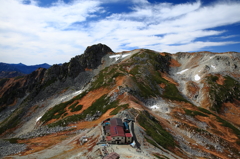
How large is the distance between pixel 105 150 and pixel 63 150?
39.0 ft

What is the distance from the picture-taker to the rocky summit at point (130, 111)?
3488 cm

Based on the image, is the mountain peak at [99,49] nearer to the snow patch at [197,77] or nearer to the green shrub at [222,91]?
the snow patch at [197,77]

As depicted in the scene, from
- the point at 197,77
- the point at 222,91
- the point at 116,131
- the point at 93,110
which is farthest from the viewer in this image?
the point at 197,77

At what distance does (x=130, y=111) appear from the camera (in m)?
49.8

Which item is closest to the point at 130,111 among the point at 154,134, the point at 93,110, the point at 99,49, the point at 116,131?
the point at 154,134

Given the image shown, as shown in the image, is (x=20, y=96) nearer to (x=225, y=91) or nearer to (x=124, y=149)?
(x=124, y=149)

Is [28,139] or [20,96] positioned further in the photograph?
[20,96]

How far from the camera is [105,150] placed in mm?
27406

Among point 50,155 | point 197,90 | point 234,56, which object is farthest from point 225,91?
point 50,155

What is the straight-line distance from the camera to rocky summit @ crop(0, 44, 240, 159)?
114ft

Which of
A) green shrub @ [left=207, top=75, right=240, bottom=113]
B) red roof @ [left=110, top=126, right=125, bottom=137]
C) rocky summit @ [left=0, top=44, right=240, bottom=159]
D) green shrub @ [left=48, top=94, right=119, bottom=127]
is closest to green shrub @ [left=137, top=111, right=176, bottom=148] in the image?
rocky summit @ [left=0, top=44, right=240, bottom=159]

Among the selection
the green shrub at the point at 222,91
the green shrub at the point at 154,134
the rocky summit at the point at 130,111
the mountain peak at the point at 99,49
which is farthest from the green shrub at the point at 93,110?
the mountain peak at the point at 99,49

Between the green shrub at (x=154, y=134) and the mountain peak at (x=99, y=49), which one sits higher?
the mountain peak at (x=99, y=49)

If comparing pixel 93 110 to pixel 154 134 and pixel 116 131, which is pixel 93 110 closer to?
pixel 154 134
